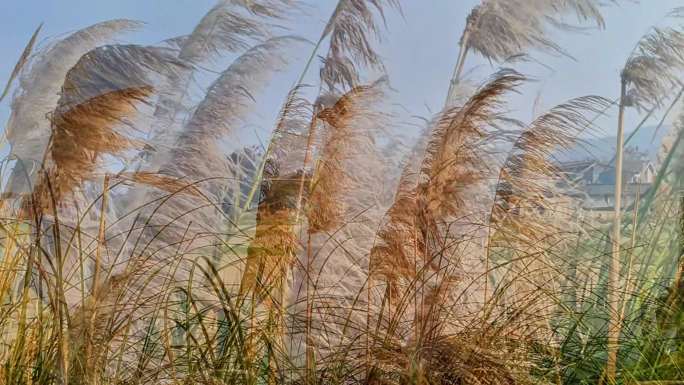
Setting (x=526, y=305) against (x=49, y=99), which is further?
(x=49, y=99)

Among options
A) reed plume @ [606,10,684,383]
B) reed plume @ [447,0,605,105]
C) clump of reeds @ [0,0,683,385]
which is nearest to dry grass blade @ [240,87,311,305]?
clump of reeds @ [0,0,683,385]

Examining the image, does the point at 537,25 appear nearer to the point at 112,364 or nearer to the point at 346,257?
the point at 346,257

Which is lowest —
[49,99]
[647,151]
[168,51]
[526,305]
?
[526,305]

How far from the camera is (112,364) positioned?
2033mm

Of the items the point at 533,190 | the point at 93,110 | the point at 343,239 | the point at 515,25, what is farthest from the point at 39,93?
the point at 533,190

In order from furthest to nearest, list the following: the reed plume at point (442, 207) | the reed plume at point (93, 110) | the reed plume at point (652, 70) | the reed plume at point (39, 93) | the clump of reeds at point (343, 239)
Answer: the reed plume at point (652, 70) → the reed plume at point (39, 93) → the reed plume at point (93, 110) → the reed plume at point (442, 207) → the clump of reeds at point (343, 239)

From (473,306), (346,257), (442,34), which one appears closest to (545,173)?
(473,306)

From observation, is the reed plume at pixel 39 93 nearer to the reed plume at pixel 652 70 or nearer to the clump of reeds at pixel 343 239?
the clump of reeds at pixel 343 239

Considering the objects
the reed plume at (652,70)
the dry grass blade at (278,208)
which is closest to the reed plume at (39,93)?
the dry grass blade at (278,208)

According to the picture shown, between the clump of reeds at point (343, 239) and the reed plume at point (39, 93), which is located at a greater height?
Result: the reed plume at point (39, 93)

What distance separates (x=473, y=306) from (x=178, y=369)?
2.88 feet

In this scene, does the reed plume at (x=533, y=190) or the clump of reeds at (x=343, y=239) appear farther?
the reed plume at (x=533, y=190)

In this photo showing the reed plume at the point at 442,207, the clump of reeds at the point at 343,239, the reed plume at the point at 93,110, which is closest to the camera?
the clump of reeds at the point at 343,239

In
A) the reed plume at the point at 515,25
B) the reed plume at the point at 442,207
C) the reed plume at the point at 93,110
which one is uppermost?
the reed plume at the point at 515,25
